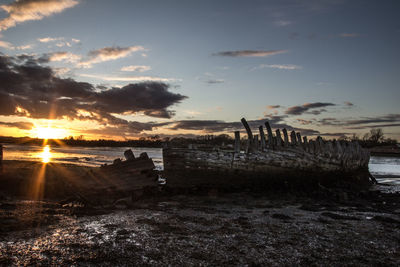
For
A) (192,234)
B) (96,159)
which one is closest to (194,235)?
(192,234)

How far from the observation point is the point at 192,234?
4.78 meters

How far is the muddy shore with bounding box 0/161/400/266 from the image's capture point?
372cm

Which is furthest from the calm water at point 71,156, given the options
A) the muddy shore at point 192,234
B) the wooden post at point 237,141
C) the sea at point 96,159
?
the muddy shore at point 192,234

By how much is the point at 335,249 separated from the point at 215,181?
19.4ft

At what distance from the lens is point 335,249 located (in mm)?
4223

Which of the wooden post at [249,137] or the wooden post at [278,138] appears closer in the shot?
the wooden post at [249,137]

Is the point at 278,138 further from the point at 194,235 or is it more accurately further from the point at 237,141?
the point at 194,235

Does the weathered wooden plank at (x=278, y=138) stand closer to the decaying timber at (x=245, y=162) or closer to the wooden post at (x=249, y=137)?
the decaying timber at (x=245, y=162)

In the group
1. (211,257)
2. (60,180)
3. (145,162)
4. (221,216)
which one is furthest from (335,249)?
(60,180)

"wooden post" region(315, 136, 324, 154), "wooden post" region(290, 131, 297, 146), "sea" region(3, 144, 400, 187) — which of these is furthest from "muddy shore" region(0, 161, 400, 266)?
"sea" region(3, 144, 400, 187)

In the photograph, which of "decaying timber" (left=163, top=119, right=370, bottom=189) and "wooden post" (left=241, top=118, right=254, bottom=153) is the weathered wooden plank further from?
"wooden post" (left=241, top=118, right=254, bottom=153)

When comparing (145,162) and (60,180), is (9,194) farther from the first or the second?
(145,162)

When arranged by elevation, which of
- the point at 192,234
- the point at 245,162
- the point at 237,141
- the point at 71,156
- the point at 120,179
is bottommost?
the point at 71,156

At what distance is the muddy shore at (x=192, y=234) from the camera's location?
3.72 metres
